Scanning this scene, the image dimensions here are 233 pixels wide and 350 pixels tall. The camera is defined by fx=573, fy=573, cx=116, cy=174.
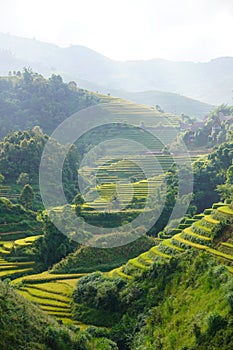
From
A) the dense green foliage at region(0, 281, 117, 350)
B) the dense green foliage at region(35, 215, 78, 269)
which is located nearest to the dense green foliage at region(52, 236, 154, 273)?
the dense green foliage at region(35, 215, 78, 269)

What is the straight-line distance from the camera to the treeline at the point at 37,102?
58216mm

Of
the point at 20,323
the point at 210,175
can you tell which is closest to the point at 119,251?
the point at 20,323

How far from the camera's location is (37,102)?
59.7 metres

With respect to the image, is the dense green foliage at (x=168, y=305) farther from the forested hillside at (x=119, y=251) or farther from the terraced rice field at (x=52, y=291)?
the terraced rice field at (x=52, y=291)

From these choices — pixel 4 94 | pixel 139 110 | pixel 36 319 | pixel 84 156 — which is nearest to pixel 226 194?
pixel 36 319

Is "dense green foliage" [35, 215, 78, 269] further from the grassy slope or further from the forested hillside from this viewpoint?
the grassy slope

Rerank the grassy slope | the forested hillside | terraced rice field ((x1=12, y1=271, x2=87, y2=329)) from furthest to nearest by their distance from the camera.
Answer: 1. terraced rice field ((x1=12, y1=271, x2=87, y2=329))
2. the forested hillside
3. the grassy slope

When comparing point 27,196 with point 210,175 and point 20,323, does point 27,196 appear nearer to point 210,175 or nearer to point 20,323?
point 210,175

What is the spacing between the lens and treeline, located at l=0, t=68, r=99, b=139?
191ft

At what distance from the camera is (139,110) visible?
6128 centimetres

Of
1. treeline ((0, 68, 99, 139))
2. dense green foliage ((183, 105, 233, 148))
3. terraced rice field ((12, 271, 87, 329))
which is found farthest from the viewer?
treeline ((0, 68, 99, 139))

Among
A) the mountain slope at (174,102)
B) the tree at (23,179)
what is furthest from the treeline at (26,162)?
the mountain slope at (174,102)

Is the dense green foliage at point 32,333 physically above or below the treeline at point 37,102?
below

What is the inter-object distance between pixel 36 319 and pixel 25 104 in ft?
158
